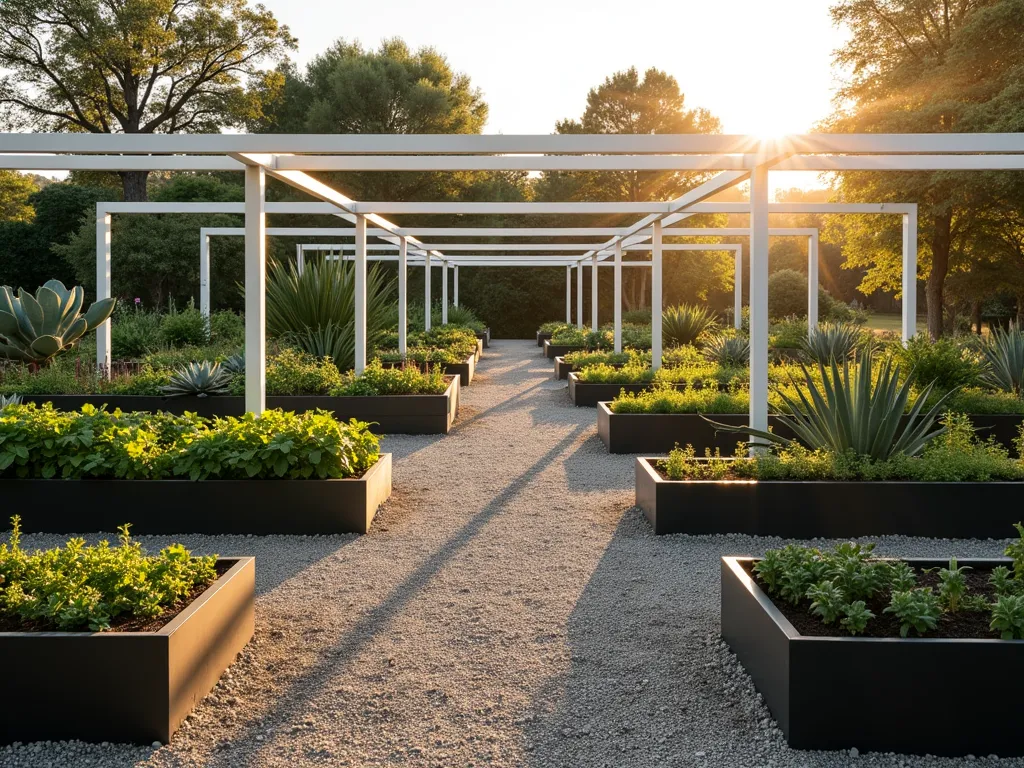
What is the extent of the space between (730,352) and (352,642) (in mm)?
10899

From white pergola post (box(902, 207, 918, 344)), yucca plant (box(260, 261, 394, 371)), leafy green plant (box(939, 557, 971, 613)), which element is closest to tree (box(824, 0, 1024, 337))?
white pergola post (box(902, 207, 918, 344))

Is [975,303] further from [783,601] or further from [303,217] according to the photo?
[783,601]

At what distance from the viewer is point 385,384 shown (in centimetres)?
1048

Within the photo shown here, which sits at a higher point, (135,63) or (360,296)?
(135,63)

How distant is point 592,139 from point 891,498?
3063mm

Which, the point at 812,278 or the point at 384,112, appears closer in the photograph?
the point at 812,278

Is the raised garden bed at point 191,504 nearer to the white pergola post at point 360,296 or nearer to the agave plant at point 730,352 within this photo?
the white pergola post at point 360,296

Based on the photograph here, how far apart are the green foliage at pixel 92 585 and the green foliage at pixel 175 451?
6.85 feet

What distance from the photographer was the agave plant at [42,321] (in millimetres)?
10820

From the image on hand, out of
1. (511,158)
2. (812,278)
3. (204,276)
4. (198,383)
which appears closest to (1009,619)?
(511,158)

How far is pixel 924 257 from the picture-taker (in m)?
22.4

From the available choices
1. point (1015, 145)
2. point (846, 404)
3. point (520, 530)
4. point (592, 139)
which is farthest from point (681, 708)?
point (1015, 145)

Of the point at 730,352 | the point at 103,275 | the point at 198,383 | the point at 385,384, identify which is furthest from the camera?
the point at 730,352

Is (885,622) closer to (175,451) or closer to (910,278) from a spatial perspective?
(175,451)
